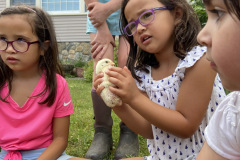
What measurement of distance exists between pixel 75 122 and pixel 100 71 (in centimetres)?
191

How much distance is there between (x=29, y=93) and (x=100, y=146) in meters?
0.73

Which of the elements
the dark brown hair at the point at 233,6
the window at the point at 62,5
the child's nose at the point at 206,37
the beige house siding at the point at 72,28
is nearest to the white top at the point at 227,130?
the child's nose at the point at 206,37

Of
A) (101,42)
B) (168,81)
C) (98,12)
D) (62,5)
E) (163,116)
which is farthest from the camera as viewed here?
(62,5)

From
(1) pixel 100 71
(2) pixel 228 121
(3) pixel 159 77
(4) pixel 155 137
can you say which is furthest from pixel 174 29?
(2) pixel 228 121

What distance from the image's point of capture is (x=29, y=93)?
6.76ft

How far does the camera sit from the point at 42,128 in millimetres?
2027

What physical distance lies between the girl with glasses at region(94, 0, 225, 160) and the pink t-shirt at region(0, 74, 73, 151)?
49cm

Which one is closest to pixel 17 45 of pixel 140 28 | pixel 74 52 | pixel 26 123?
pixel 26 123

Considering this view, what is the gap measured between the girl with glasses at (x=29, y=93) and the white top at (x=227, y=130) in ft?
3.55

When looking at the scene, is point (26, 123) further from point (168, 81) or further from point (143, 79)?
point (168, 81)

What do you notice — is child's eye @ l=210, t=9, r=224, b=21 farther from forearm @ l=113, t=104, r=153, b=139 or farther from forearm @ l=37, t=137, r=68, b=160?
forearm @ l=37, t=137, r=68, b=160

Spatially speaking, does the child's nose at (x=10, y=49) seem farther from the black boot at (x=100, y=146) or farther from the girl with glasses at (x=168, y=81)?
the black boot at (x=100, y=146)

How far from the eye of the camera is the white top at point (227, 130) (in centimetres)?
116

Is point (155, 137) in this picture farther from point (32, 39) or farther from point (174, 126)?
point (32, 39)
